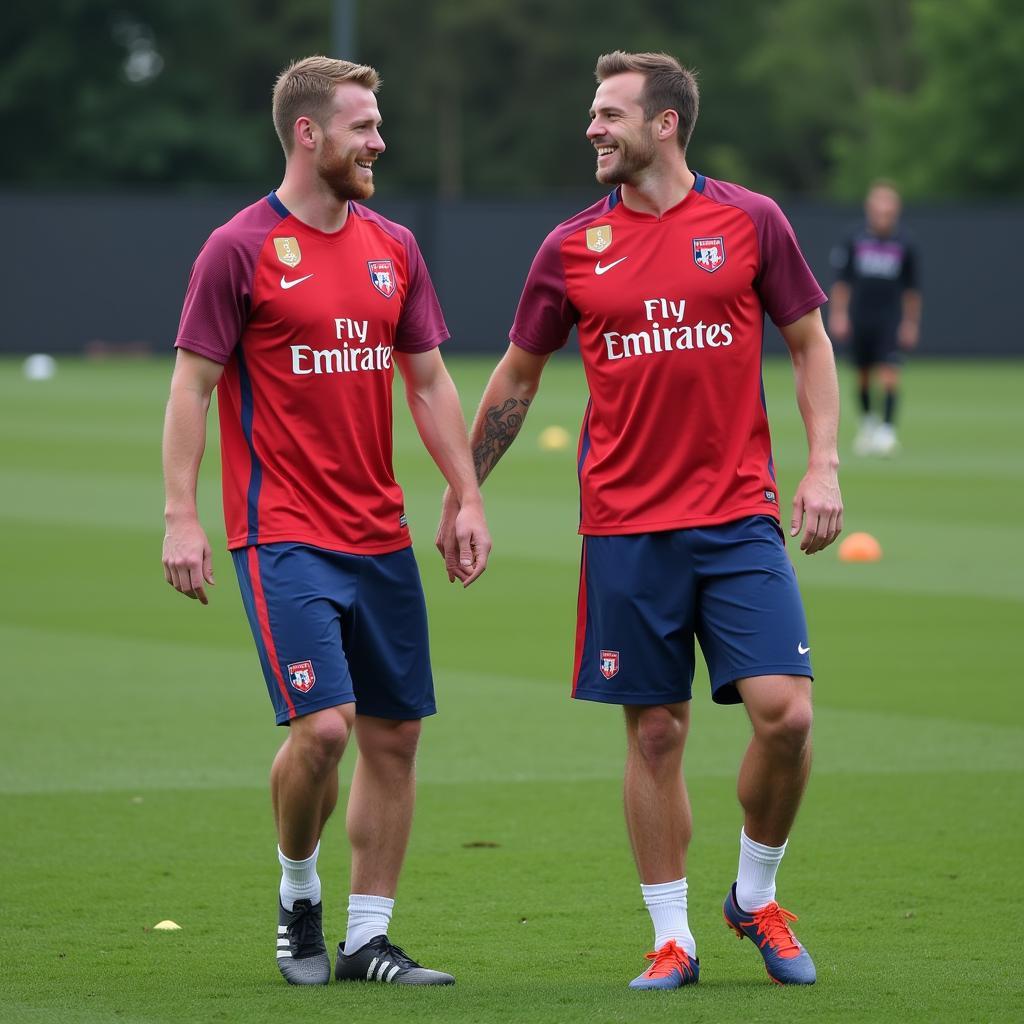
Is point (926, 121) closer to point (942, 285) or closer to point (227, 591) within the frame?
point (942, 285)

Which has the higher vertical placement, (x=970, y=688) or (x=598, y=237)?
(x=598, y=237)

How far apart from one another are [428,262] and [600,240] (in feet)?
112

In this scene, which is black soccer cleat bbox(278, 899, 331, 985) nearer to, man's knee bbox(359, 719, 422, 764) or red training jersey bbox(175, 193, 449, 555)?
man's knee bbox(359, 719, 422, 764)

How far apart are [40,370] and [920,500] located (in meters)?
20.2

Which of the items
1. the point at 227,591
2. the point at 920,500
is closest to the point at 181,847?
the point at 227,591

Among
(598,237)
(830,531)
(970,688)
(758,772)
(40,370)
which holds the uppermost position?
(598,237)

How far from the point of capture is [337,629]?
17.8 feet

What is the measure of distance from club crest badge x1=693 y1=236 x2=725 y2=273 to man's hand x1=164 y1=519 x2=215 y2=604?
142 cm

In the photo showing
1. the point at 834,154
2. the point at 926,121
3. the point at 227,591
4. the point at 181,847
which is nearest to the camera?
the point at 181,847

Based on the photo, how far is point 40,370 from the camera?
1353 inches

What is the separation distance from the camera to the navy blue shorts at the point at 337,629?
5.35 metres

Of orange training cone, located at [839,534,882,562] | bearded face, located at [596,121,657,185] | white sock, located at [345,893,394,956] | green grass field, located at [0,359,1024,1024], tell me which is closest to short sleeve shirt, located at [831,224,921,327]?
green grass field, located at [0,359,1024,1024]

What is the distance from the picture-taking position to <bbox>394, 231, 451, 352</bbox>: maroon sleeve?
5809 millimetres

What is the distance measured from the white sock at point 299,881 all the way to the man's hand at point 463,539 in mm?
838
